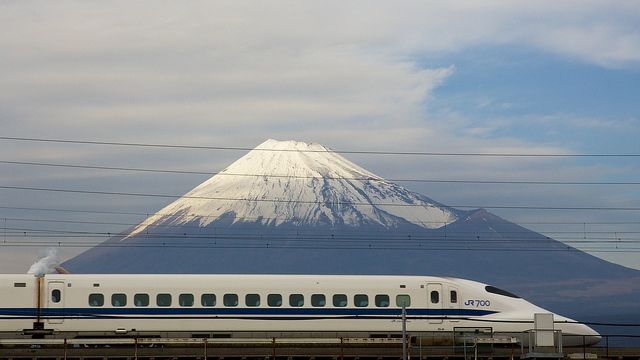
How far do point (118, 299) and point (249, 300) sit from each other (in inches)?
263

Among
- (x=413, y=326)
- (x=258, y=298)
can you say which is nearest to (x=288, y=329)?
(x=258, y=298)

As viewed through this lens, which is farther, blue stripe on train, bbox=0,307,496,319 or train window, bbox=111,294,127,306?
train window, bbox=111,294,127,306

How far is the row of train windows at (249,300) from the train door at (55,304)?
4.94ft

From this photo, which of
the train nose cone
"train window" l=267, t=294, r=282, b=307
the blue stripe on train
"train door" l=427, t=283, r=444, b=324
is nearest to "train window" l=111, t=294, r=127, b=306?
the blue stripe on train

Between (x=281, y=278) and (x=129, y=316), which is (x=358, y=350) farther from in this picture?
(x=129, y=316)

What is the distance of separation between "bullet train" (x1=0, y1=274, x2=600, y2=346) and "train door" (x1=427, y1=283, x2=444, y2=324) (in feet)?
0.17

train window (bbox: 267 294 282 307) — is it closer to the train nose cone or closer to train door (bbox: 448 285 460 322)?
train door (bbox: 448 285 460 322)

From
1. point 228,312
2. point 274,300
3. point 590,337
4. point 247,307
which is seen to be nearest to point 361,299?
point 274,300

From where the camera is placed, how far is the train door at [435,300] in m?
67.8

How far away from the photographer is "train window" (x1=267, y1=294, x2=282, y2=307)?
221ft

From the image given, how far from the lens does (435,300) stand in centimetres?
6800

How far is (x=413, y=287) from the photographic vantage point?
67812mm

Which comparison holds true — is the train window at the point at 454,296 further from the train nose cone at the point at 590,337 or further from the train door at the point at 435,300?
the train nose cone at the point at 590,337

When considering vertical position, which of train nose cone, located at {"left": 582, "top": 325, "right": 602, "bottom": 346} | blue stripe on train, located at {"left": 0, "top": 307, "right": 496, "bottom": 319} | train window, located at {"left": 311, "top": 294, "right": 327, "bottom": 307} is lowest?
train nose cone, located at {"left": 582, "top": 325, "right": 602, "bottom": 346}
